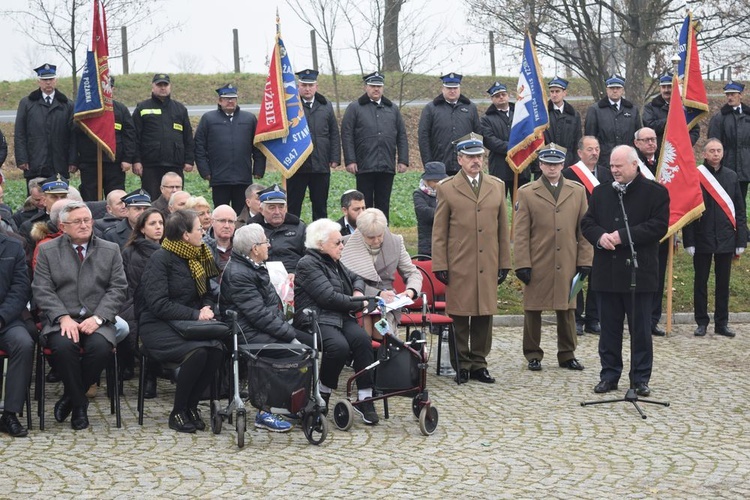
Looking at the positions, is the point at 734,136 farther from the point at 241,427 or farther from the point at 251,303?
the point at 241,427

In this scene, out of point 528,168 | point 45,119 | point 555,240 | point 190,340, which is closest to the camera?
point 190,340

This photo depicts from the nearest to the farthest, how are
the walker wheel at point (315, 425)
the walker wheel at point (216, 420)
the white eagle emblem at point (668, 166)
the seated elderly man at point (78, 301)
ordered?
the walker wheel at point (315, 425) < the walker wheel at point (216, 420) < the seated elderly man at point (78, 301) < the white eagle emblem at point (668, 166)

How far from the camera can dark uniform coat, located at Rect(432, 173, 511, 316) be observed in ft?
35.4

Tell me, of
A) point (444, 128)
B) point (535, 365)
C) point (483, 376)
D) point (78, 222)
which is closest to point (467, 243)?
point (483, 376)

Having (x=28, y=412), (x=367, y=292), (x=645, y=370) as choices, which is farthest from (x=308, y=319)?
(x=645, y=370)

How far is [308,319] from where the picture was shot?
9398 mm

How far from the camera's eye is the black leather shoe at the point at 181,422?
28.4 feet

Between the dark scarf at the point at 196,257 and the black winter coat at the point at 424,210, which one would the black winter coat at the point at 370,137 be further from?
the dark scarf at the point at 196,257

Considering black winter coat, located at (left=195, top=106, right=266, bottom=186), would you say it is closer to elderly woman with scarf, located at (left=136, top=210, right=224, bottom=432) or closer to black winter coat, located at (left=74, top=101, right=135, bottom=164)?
black winter coat, located at (left=74, top=101, right=135, bottom=164)

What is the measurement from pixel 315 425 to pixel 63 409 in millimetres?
2106

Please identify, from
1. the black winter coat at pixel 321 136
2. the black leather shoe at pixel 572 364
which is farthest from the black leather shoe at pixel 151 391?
the black winter coat at pixel 321 136

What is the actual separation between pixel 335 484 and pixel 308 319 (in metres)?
2.39

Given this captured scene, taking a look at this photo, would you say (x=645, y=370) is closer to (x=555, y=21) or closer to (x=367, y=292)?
(x=367, y=292)

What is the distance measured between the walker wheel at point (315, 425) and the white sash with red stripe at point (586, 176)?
551cm
